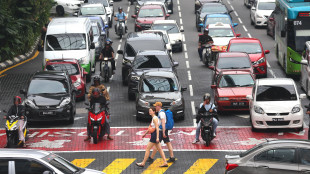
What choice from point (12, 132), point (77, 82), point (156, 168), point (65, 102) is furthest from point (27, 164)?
point (77, 82)

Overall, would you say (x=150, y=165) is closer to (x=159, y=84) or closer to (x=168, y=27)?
(x=159, y=84)

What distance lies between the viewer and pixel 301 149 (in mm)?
16297

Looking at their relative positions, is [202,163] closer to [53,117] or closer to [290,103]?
[290,103]

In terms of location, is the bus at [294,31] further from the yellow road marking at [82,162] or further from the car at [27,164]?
the car at [27,164]

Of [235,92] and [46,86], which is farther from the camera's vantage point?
[235,92]

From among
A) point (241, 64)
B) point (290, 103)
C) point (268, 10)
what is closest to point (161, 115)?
point (290, 103)

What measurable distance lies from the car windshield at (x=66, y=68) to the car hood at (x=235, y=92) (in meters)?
6.25

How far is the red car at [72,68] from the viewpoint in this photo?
29844 mm

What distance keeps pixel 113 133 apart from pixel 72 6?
2722 cm

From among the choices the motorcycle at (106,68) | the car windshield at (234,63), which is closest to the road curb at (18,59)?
the motorcycle at (106,68)

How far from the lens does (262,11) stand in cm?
4659

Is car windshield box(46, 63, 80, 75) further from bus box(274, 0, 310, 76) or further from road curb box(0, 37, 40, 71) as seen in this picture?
bus box(274, 0, 310, 76)

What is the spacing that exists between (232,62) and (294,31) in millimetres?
3077

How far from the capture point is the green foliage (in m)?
36.8
